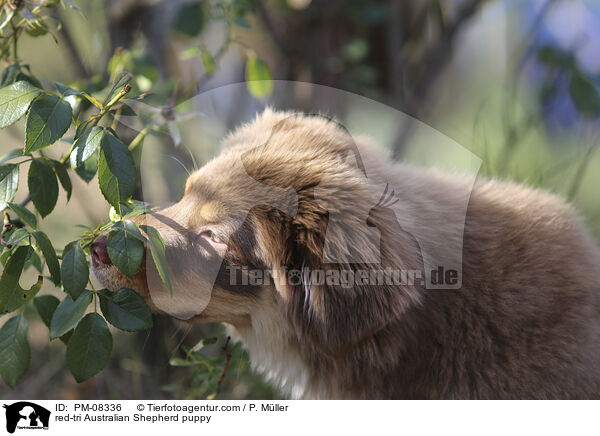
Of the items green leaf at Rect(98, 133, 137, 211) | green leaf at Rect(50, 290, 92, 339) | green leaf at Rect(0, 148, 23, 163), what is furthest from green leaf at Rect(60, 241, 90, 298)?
green leaf at Rect(0, 148, 23, 163)

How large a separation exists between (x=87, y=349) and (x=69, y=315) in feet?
0.32

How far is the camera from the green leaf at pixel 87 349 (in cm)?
139

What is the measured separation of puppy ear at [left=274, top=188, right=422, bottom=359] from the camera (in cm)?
157

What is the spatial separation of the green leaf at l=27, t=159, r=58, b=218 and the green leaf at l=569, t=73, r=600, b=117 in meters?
2.43

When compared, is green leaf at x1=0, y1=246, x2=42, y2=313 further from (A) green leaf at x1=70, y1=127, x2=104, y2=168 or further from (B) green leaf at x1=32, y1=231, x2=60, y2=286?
(A) green leaf at x1=70, y1=127, x2=104, y2=168

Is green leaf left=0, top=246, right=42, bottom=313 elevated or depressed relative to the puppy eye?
depressed

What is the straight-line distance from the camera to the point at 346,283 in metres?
1.57

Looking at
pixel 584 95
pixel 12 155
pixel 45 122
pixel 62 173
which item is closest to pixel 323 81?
pixel 584 95

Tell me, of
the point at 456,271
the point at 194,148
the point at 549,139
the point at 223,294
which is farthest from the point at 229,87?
→ the point at 549,139

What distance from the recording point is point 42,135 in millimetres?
1354
